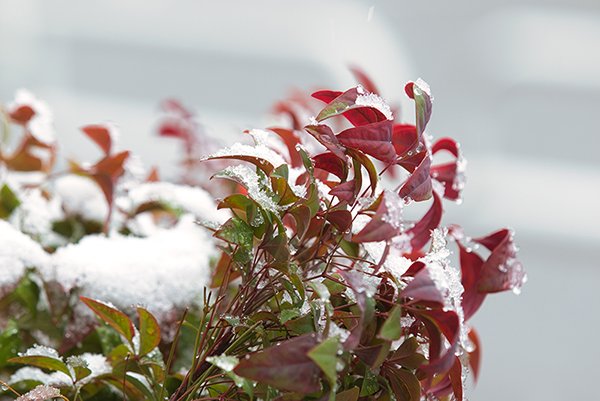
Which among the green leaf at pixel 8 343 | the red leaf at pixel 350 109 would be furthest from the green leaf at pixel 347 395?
the green leaf at pixel 8 343

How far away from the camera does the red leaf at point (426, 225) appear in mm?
405

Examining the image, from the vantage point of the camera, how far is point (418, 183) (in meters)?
0.33

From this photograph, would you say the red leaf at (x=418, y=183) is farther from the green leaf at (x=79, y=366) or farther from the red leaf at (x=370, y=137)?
the green leaf at (x=79, y=366)

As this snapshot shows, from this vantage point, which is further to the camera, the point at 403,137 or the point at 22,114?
the point at 22,114

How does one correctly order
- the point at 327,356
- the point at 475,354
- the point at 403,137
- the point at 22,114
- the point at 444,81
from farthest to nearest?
1. the point at 444,81
2. the point at 22,114
3. the point at 475,354
4. the point at 403,137
5. the point at 327,356

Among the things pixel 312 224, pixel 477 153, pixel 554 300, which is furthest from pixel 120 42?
pixel 312 224

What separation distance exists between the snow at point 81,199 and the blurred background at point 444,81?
1.36 meters

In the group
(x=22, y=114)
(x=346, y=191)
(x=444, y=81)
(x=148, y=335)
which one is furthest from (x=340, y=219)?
(x=444, y=81)

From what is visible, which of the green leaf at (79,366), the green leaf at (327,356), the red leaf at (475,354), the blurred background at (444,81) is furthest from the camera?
the blurred background at (444,81)

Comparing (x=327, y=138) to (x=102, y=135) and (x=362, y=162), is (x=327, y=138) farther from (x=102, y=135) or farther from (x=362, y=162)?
(x=102, y=135)

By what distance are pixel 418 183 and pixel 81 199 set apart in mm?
324

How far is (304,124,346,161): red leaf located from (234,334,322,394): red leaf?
81 millimetres

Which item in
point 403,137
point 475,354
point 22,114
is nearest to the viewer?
point 403,137

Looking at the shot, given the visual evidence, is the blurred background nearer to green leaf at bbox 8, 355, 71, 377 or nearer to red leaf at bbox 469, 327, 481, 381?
red leaf at bbox 469, 327, 481, 381
